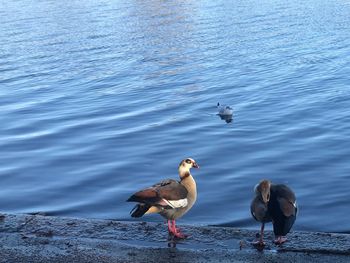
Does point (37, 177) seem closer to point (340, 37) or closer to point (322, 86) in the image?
point (322, 86)

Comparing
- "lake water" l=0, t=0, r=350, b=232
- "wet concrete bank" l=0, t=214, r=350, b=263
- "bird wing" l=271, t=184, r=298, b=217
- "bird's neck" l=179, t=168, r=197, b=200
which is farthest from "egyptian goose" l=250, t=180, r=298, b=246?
"lake water" l=0, t=0, r=350, b=232

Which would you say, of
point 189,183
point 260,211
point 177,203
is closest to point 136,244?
point 177,203

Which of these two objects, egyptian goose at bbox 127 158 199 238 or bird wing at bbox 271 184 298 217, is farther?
egyptian goose at bbox 127 158 199 238

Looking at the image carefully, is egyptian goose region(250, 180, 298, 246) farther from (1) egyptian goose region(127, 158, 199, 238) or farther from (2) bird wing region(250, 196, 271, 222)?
(1) egyptian goose region(127, 158, 199, 238)

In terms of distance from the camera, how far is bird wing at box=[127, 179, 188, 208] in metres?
9.27

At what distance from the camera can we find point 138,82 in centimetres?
2869

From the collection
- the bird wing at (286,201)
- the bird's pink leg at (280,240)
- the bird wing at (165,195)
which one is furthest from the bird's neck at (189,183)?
the bird's pink leg at (280,240)

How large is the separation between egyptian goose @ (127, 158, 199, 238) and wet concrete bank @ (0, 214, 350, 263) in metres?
0.29

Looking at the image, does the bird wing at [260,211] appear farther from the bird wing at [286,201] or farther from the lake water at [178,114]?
the lake water at [178,114]

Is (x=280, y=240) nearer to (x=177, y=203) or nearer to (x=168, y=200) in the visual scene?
(x=177, y=203)

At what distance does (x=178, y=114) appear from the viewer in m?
22.0

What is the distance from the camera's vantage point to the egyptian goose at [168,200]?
930cm

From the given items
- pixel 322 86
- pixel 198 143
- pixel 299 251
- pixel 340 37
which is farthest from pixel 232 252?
pixel 340 37

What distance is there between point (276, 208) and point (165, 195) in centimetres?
147
